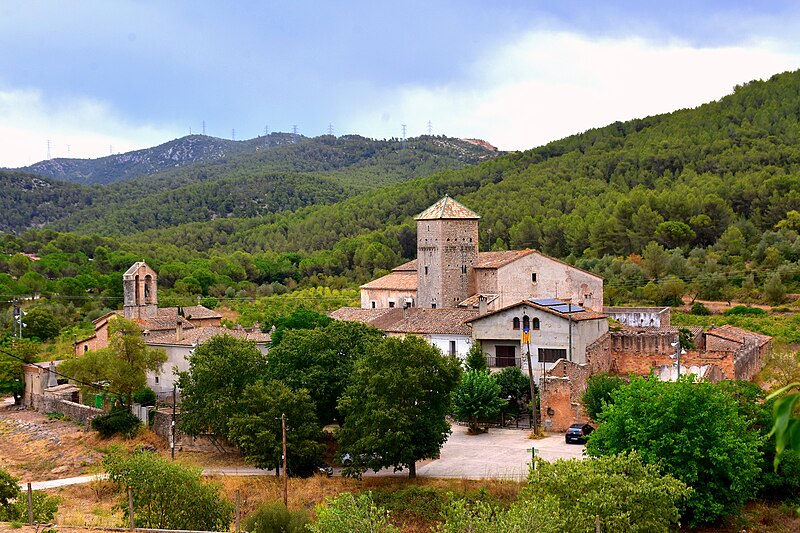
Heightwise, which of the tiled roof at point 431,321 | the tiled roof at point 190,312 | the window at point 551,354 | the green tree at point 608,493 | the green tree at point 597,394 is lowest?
the green tree at point 608,493

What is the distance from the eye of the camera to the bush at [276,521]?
19.0 m

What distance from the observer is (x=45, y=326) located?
177 feet

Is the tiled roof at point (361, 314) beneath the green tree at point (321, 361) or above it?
above

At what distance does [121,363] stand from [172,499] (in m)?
15.1

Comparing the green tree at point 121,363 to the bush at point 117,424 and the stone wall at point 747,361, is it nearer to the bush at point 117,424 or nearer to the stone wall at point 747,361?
the bush at point 117,424

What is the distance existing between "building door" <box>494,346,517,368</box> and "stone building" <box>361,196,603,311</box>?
5.30 metres

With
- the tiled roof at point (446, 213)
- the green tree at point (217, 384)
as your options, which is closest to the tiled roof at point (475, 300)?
the tiled roof at point (446, 213)

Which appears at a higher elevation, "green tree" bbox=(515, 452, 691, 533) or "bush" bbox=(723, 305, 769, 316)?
"bush" bbox=(723, 305, 769, 316)

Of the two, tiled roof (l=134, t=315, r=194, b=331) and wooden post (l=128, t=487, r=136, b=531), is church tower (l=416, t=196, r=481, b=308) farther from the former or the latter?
wooden post (l=128, t=487, r=136, b=531)

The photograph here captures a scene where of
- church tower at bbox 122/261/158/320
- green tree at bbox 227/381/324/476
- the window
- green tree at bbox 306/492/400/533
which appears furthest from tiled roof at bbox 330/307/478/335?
green tree at bbox 306/492/400/533

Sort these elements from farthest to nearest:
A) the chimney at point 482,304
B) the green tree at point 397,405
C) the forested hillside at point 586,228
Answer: the forested hillside at point 586,228
the chimney at point 482,304
the green tree at point 397,405

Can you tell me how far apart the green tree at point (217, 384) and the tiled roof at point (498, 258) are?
14.9 m

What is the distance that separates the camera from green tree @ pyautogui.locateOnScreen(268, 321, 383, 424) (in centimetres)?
2875

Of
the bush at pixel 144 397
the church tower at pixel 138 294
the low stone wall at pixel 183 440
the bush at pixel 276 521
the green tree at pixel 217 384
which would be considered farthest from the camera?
the church tower at pixel 138 294
